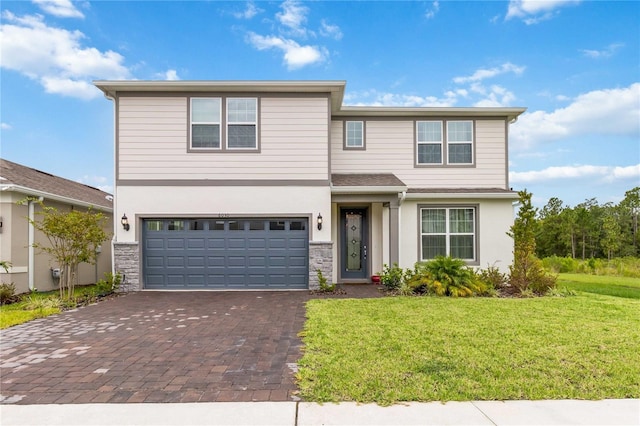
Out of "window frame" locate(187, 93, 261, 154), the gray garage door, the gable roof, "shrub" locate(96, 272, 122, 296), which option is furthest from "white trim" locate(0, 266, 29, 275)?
"window frame" locate(187, 93, 261, 154)

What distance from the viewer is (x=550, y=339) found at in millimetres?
5238

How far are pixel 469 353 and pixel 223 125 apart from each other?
8.59 m

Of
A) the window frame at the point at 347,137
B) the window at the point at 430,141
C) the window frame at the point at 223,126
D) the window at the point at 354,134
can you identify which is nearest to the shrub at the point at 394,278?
the window at the point at 430,141

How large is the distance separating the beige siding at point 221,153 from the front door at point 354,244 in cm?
211

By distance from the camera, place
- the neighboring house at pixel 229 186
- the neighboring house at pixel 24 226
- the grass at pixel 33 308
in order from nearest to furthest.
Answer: the grass at pixel 33 308 → the neighboring house at pixel 24 226 → the neighboring house at pixel 229 186

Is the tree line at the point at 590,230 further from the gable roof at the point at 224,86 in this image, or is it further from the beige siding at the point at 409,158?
the gable roof at the point at 224,86

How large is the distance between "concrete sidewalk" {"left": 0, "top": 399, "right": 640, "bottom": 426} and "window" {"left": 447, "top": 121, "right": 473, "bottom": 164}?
944 cm

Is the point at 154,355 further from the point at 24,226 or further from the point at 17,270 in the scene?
the point at 24,226

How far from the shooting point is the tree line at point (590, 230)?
28.0 meters

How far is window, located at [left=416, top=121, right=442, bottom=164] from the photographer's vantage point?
12.0 metres

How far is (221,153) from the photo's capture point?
10500 mm

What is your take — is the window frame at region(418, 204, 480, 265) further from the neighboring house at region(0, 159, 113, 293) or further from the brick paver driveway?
the neighboring house at region(0, 159, 113, 293)

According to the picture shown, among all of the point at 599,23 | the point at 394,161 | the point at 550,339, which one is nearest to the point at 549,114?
the point at 599,23

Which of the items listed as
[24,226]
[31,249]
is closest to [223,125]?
[24,226]
